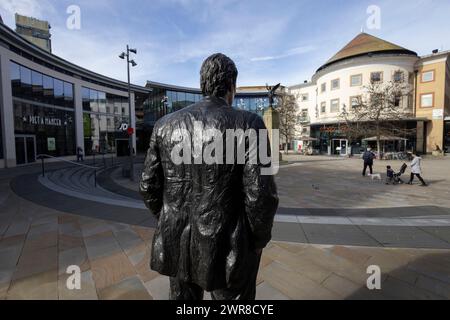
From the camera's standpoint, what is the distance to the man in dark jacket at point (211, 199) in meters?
1.30

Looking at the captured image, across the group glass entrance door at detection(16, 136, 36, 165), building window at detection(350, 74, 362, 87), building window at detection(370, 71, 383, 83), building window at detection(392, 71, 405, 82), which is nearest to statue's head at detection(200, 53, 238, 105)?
glass entrance door at detection(16, 136, 36, 165)

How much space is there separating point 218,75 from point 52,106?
83.3 feet

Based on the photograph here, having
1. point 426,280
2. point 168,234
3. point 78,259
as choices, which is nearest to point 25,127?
point 78,259

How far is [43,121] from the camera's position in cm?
1953

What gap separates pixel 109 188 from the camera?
977 centimetres

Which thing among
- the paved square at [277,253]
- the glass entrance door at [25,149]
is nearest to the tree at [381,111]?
the paved square at [277,253]

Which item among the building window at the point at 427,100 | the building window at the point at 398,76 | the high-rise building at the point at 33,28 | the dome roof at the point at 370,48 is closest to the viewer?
the building window at the point at 427,100

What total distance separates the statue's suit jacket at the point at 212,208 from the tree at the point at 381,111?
1052 inches

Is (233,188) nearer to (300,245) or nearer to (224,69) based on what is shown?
(224,69)

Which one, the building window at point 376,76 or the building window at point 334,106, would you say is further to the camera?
the building window at point 334,106

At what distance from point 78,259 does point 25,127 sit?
1995 cm

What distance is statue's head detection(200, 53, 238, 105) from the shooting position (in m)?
1.46

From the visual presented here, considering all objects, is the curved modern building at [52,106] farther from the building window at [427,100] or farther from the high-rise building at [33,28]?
the building window at [427,100]

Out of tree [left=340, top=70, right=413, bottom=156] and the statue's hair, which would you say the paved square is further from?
tree [left=340, top=70, right=413, bottom=156]
